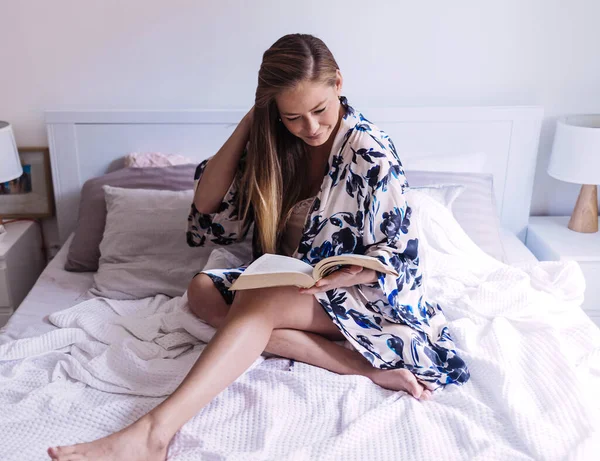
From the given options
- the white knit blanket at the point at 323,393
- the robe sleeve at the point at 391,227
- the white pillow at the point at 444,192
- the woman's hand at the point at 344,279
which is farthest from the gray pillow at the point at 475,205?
the woman's hand at the point at 344,279

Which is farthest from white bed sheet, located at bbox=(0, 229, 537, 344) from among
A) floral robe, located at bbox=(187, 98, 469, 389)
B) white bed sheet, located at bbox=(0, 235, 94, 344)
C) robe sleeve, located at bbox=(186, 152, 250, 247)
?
floral robe, located at bbox=(187, 98, 469, 389)

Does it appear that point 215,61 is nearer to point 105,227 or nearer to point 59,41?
point 59,41

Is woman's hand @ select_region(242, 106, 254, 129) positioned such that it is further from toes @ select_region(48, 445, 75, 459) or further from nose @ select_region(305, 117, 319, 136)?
toes @ select_region(48, 445, 75, 459)

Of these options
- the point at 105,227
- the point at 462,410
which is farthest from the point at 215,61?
the point at 462,410

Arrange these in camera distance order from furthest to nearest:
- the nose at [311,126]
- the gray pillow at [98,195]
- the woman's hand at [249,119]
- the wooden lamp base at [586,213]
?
the wooden lamp base at [586,213]
the gray pillow at [98,195]
the woman's hand at [249,119]
the nose at [311,126]

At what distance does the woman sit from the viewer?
1.34 meters

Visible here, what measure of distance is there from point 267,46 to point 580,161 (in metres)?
1.16

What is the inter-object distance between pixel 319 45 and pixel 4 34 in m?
1.35

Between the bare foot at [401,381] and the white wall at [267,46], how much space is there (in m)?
1.16

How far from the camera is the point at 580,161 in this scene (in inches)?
83.3

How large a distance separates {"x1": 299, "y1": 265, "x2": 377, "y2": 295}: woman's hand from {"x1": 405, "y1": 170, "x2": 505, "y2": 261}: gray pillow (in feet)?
2.40

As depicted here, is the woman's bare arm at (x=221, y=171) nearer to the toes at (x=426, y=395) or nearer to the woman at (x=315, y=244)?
the woman at (x=315, y=244)

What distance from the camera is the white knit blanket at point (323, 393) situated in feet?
3.89

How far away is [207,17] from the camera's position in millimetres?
2154
